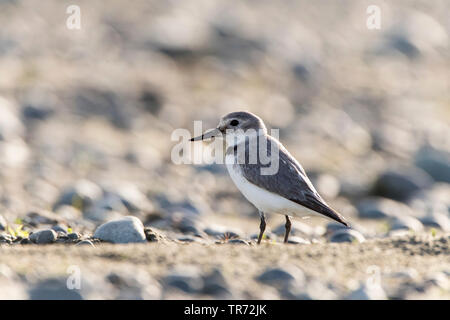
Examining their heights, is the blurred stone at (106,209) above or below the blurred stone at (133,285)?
above

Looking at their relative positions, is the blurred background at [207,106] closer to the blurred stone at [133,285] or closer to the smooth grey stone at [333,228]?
the smooth grey stone at [333,228]

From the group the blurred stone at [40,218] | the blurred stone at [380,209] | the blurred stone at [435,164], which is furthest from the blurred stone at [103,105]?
the blurred stone at [40,218]

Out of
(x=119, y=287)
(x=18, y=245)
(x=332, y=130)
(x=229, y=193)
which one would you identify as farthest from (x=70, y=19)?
(x=119, y=287)

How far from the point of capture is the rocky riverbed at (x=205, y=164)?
19.9 feet

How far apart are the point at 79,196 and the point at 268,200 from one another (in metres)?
3.66

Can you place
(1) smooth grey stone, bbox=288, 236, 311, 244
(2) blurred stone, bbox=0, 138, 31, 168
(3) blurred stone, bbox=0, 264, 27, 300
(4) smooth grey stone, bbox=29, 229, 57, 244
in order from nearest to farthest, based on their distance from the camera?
(3) blurred stone, bbox=0, 264, 27, 300 → (4) smooth grey stone, bbox=29, 229, 57, 244 → (1) smooth grey stone, bbox=288, 236, 311, 244 → (2) blurred stone, bbox=0, 138, 31, 168

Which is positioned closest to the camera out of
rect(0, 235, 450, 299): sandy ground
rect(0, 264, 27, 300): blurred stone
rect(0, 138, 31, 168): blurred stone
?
rect(0, 264, 27, 300): blurred stone

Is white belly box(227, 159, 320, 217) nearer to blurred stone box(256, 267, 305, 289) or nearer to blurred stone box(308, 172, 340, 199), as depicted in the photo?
blurred stone box(256, 267, 305, 289)

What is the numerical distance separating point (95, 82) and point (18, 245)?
31.7 ft

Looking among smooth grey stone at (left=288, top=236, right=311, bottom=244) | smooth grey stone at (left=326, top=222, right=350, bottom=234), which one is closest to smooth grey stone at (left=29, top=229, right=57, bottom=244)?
smooth grey stone at (left=288, top=236, right=311, bottom=244)

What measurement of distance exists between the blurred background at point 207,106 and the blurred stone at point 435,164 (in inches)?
1.1

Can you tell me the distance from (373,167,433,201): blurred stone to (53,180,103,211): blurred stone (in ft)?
15.8

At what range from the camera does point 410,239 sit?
7.50m

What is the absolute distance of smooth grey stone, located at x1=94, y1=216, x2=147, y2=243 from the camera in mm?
7207
